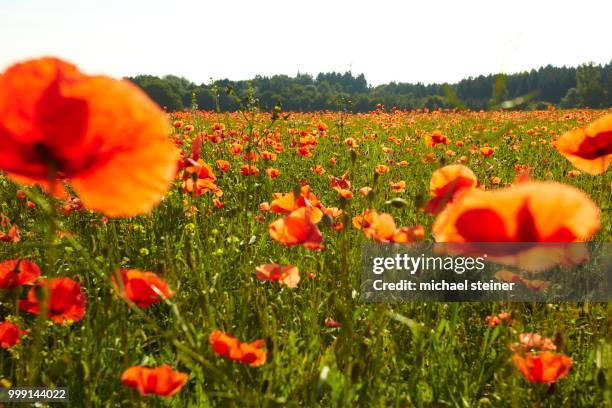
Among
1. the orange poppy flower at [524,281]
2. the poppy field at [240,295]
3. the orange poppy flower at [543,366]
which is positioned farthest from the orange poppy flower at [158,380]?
the orange poppy flower at [524,281]

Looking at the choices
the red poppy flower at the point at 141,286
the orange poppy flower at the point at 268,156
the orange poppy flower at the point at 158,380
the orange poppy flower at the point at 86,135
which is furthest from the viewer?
the orange poppy flower at the point at 268,156

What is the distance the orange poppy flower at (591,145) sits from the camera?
144 centimetres

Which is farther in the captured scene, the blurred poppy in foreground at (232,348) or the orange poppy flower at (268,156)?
the orange poppy flower at (268,156)

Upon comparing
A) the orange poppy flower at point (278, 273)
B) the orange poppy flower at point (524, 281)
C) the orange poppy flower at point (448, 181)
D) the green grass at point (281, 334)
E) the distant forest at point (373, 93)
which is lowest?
the green grass at point (281, 334)

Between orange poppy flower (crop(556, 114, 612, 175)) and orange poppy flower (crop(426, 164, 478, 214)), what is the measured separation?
16.7 inches

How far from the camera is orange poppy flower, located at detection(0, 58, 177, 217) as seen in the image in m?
0.74

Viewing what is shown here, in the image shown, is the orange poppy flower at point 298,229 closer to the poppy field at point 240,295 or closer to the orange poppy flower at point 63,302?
the poppy field at point 240,295

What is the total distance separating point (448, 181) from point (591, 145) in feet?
1.72

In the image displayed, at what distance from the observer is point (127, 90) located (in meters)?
0.76

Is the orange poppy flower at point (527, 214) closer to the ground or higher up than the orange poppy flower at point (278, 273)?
higher up

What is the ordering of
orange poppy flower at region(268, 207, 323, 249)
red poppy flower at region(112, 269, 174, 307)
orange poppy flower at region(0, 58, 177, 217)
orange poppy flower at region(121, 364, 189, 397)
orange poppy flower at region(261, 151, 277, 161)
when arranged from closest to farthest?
orange poppy flower at region(0, 58, 177, 217), orange poppy flower at region(121, 364, 189, 397), red poppy flower at region(112, 269, 174, 307), orange poppy flower at region(268, 207, 323, 249), orange poppy flower at region(261, 151, 277, 161)

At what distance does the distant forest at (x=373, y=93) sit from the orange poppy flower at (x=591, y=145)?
157mm

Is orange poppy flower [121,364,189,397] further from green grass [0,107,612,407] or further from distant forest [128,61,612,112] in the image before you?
distant forest [128,61,612,112]

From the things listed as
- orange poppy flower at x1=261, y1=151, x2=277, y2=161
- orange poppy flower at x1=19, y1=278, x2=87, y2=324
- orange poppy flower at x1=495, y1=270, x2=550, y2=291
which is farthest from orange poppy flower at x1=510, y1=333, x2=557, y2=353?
orange poppy flower at x1=261, y1=151, x2=277, y2=161
